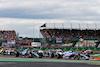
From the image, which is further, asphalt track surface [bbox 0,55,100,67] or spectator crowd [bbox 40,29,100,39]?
spectator crowd [bbox 40,29,100,39]

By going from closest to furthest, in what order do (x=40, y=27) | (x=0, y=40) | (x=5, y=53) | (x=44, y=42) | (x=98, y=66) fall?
(x=98, y=66) → (x=5, y=53) → (x=44, y=42) → (x=40, y=27) → (x=0, y=40)

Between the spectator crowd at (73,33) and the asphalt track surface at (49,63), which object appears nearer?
the asphalt track surface at (49,63)

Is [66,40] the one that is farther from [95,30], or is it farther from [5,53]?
[5,53]

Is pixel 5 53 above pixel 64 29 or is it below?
below

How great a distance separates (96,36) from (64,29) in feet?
38.6

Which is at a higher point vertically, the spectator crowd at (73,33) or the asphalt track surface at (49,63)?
the spectator crowd at (73,33)

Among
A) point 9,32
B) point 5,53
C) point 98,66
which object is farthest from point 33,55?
point 9,32

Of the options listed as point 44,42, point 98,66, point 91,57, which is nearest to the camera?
point 98,66

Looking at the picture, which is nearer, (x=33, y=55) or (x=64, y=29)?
(x=33, y=55)

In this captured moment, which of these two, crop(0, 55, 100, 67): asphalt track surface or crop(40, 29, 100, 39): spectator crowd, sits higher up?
crop(40, 29, 100, 39): spectator crowd

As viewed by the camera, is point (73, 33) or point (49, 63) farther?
point (73, 33)

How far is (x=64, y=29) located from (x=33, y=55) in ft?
133

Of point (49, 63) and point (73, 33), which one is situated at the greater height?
point (73, 33)

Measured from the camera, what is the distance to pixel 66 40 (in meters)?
66.4
